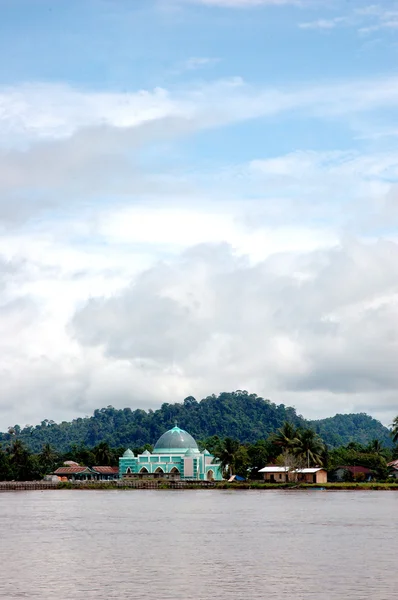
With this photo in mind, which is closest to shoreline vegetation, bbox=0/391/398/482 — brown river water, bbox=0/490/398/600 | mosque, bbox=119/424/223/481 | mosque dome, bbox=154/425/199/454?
mosque, bbox=119/424/223/481

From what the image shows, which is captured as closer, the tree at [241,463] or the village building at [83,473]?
the tree at [241,463]

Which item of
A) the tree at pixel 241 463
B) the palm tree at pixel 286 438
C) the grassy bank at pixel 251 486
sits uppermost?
the palm tree at pixel 286 438

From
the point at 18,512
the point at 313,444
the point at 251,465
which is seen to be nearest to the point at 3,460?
the point at 251,465

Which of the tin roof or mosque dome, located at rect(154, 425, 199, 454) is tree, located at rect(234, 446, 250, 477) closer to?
the tin roof

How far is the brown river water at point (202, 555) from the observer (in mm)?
33625

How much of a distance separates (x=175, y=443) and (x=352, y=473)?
141 ft

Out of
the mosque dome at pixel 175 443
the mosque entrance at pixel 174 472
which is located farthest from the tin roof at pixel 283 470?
the mosque dome at pixel 175 443

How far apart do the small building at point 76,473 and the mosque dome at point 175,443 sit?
13.5 meters

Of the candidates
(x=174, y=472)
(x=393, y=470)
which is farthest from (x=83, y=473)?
(x=393, y=470)

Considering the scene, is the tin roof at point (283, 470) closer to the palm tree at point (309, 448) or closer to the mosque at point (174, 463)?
the palm tree at point (309, 448)

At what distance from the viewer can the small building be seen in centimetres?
17775

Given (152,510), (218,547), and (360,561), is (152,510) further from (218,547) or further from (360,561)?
(360,561)

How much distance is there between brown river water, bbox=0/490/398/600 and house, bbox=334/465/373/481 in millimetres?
70223

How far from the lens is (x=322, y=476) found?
144375 millimetres
